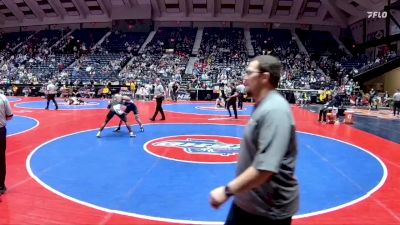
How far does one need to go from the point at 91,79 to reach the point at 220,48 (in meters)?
13.2

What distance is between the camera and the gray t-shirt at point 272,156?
2.21m

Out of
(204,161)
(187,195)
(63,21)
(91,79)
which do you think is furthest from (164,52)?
(187,195)

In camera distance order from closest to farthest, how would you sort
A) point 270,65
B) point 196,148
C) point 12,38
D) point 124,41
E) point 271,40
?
point 270,65 → point 196,148 → point 271,40 → point 124,41 → point 12,38

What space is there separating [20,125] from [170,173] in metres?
8.99

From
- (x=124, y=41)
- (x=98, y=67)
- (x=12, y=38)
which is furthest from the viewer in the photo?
(x=12, y=38)

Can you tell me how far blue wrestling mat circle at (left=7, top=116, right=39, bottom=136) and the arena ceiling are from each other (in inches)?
1076

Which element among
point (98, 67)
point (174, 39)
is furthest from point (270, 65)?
point (174, 39)

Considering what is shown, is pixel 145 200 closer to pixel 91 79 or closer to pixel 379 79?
pixel 91 79

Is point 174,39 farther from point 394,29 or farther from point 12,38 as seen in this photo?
point 12,38

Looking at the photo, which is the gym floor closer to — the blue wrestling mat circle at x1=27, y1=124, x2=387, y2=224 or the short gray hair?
the blue wrestling mat circle at x1=27, y1=124, x2=387, y2=224

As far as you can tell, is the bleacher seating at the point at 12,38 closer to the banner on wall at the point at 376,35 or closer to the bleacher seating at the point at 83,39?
the bleacher seating at the point at 83,39

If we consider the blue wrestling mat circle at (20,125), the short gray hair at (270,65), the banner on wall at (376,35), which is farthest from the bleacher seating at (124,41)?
the short gray hair at (270,65)

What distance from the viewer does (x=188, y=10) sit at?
41.1m

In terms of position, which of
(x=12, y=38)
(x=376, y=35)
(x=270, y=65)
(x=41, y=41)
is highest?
(x=12, y=38)
